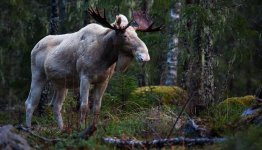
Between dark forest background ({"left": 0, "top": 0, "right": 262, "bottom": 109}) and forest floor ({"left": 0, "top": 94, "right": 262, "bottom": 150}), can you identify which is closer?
forest floor ({"left": 0, "top": 94, "right": 262, "bottom": 150})

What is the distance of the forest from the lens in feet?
25.6

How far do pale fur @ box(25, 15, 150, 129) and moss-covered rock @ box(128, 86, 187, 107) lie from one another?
2.08m

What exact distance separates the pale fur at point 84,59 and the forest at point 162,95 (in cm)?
27

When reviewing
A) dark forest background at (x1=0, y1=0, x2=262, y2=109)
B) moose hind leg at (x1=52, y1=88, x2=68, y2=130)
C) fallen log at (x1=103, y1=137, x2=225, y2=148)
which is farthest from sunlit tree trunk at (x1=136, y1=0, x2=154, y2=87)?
fallen log at (x1=103, y1=137, x2=225, y2=148)

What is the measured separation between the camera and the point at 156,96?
47.0 feet

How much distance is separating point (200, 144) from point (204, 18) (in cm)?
486

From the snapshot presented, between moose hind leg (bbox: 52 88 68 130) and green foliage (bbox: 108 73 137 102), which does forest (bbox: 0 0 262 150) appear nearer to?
green foliage (bbox: 108 73 137 102)

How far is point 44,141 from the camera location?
322 inches

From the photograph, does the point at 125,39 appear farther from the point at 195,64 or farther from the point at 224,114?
the point at 224,114

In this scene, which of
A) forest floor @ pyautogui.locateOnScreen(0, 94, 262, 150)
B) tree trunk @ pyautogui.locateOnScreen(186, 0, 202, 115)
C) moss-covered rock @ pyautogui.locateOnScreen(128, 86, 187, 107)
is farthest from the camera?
moss-covered rock @ pyautogui.locateOnScreen(128, 86, 187, 107)

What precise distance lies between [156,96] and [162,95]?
1244 mm

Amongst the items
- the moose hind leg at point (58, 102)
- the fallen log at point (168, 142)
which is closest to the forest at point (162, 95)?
the fallen log at point (168, 142)

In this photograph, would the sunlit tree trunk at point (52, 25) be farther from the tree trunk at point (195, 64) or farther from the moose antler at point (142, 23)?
the moose antler at point (142, 23)

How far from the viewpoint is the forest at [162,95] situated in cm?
780
